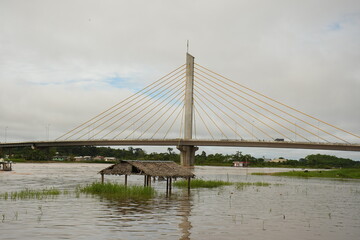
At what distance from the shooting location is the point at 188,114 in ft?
269

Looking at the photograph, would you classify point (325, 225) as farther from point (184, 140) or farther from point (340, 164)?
point (340, 164)

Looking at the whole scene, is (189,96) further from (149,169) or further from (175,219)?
(175,219)

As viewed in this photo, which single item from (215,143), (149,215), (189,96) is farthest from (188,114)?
(149,215)

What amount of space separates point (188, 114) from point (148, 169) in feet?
168

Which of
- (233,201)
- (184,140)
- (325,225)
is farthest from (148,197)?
(184,140)

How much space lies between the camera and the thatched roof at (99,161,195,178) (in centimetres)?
3097

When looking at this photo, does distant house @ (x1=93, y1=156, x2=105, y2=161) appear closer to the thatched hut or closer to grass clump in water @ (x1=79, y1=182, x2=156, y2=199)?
the thatched hut

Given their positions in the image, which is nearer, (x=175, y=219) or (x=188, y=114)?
(x=175, y=219)

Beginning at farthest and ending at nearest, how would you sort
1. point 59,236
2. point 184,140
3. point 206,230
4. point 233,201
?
point 184,140
point 233,201
point 206,230
point 59,236

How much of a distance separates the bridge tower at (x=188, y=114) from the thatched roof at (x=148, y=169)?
4937cm

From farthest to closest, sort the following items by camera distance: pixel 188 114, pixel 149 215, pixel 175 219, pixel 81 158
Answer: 1. pixel 81 158
2. pixel 188 114
3. pixel 149 215
4. pixel 175 219

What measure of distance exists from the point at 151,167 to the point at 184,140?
2070 inches

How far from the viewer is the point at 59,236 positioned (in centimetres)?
1581

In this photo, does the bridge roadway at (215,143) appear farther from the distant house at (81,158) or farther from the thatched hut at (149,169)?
the distant house at (81,158)
